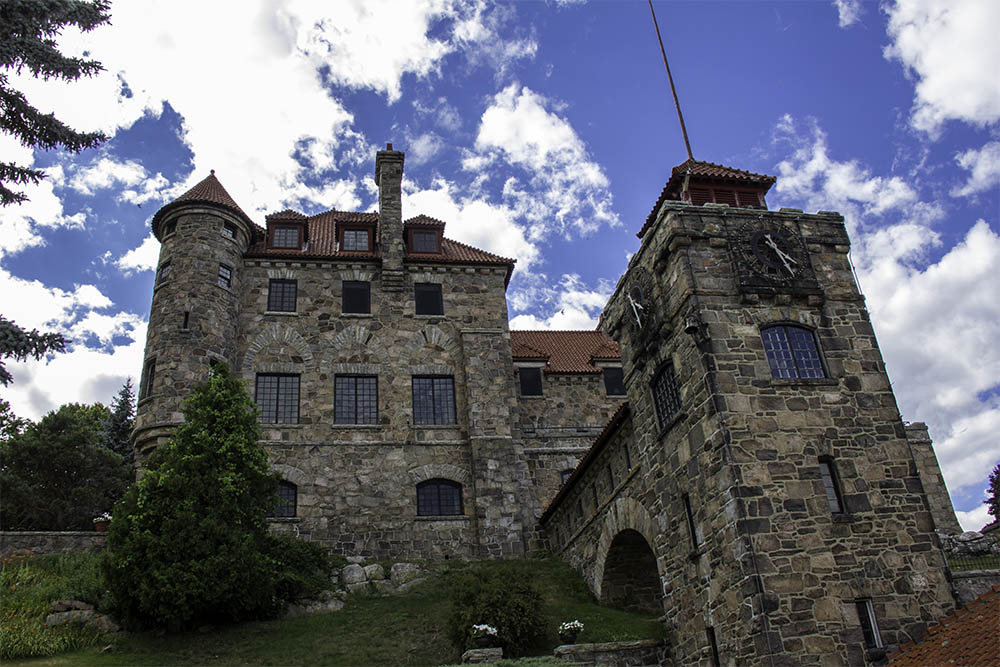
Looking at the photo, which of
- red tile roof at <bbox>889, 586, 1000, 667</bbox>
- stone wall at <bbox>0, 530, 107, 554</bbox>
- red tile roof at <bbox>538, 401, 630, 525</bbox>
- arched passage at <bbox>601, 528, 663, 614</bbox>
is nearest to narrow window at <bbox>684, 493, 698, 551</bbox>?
red tile roof at <bbox>538, 401, 630, 525</bbox>

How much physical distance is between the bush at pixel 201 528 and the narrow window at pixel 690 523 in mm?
10837

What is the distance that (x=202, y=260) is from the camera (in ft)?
92.7

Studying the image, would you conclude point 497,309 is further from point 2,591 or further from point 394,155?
point 2,591

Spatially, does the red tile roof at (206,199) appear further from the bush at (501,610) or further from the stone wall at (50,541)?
the bush at (501,610)

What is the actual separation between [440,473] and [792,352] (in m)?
15.0

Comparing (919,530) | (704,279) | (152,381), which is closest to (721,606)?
(919,530)

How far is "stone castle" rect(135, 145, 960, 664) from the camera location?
14.7 m

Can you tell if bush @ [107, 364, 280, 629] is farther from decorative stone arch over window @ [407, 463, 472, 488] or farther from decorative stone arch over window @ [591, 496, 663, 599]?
decorative stone arch over window @ [591, 496, 663, 599]

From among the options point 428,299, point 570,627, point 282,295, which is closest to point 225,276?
point 282,295

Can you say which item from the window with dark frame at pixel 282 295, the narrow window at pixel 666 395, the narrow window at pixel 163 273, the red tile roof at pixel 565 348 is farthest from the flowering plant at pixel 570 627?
the narrow window at pixel 163 273

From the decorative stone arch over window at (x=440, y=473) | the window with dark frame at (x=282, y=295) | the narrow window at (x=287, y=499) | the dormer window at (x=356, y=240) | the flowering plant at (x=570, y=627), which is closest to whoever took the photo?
the flowering plant at (x=570, y=627)

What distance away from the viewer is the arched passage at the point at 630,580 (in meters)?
21.1

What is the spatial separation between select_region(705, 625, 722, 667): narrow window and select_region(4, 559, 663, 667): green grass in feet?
8.50

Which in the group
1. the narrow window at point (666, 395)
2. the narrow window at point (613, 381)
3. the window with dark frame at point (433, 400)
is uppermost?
the narrow window at point (613, 381)
